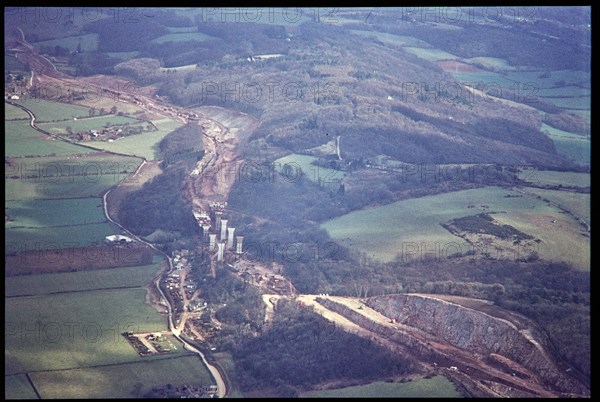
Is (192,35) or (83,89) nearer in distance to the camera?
(83,89)

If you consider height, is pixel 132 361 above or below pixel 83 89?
below

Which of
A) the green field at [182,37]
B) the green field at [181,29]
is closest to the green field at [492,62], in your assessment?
the green field at [182,37]

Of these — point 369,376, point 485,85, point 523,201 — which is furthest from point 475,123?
point 369,376

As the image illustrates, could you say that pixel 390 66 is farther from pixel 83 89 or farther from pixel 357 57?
pixel 83 89

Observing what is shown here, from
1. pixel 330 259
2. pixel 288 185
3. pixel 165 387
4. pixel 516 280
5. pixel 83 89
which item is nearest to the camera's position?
pixel 165 387

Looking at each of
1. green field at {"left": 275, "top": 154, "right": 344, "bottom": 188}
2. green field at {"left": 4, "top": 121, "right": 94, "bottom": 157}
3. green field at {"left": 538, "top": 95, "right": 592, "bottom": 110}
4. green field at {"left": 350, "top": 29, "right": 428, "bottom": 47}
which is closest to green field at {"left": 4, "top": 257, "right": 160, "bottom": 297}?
green field at {"left": 4, "top": 121, "right": 94, "bottom": 157}

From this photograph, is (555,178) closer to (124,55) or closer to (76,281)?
(76,281)

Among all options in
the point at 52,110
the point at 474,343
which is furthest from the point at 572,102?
the point at 52,110
